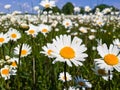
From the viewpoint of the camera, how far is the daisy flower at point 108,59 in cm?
188

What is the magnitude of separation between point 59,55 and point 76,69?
191 cm

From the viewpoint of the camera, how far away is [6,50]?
14.2 feet

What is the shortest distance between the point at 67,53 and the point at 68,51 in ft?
0.16

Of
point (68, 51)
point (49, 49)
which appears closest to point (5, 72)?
point (49, 49)

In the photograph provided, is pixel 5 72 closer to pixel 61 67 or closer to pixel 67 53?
pixel 61 67

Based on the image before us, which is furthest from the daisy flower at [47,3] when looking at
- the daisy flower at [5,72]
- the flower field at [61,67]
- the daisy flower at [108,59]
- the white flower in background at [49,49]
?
the daisy flower at [108,59]

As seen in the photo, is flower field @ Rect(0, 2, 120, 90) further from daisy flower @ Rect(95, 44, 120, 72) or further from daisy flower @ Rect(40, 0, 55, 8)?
daisy flower @ Rect(40, 0, 55, 8)

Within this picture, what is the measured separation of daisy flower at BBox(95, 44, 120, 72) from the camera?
1877 millimetres

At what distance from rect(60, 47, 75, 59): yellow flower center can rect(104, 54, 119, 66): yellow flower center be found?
0.65 feet

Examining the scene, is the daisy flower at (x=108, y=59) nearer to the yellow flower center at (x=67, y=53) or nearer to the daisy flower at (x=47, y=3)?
the yellow flower center at (x=67, y=53)

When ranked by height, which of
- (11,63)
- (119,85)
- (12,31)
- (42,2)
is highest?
(42,2)

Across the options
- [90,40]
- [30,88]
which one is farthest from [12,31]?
[90,40]

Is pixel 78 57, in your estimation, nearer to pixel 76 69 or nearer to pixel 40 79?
pixel 40 79

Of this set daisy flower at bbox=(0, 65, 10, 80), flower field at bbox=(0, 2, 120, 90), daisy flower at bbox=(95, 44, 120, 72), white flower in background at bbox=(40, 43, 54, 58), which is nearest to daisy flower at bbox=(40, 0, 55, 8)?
flower field at bbox=(0, 2, 120, 90)
